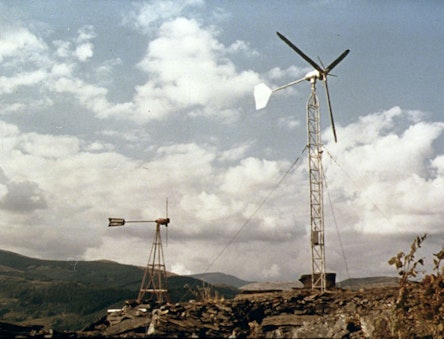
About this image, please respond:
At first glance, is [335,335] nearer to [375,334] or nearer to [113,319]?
[375,334]

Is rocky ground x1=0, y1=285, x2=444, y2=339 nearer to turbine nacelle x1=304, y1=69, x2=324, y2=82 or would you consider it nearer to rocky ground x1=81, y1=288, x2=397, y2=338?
rocky ground x1=81, y1=288, x2=397, y2=338

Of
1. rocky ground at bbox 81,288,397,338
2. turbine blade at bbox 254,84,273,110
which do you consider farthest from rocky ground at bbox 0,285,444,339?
turbine blade at bbox 254,84,273,110

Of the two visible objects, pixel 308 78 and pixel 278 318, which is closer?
pixel 278 318

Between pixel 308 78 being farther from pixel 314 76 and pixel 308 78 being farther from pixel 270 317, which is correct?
pixel 270 317

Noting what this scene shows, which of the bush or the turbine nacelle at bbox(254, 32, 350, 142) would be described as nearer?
the bush

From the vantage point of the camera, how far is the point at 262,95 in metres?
32.8

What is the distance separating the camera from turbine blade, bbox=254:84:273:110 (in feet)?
107

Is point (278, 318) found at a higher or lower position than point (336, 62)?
lower

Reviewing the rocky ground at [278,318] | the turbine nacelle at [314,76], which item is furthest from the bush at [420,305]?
the turbine nacelle at [314,76]

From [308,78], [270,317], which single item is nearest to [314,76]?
[308,78]

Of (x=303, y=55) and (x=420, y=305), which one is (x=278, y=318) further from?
(x=303, y=55)

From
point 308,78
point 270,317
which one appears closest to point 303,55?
point 308,78

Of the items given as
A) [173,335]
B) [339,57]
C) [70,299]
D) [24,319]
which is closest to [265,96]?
[339,57]

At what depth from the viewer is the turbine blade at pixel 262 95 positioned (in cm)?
3262
